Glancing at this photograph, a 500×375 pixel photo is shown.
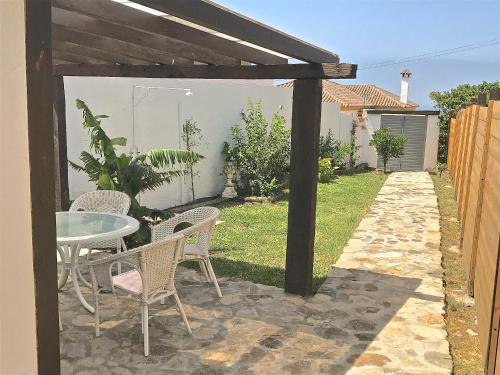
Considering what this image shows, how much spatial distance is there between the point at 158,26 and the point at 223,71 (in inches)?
64.4

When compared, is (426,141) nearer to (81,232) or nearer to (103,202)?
(103,202)

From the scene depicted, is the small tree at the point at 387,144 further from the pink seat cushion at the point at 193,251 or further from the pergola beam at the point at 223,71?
the pink seat cushion at the point at 193,251

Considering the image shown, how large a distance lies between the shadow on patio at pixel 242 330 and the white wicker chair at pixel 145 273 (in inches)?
9.3

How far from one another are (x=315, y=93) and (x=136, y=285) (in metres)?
2.87

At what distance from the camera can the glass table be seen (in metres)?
4.59

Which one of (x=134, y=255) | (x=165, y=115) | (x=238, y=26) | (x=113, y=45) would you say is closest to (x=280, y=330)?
(x=134, y=255)

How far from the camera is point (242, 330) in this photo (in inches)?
192

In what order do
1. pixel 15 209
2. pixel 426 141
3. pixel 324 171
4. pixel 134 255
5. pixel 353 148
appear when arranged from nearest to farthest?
pixel 15 209 < pixel 134 255 < pixel 324 171 < pixel 353 148 < pixel 426 141

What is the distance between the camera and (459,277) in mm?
6883

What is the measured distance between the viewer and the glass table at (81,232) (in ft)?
15.1

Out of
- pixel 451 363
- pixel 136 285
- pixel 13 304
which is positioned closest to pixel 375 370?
pixel 451 363

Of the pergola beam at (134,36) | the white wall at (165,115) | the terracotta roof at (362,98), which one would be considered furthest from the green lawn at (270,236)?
the terracotta roof at (362,98)

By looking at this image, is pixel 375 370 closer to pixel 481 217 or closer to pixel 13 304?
pixel 481 217

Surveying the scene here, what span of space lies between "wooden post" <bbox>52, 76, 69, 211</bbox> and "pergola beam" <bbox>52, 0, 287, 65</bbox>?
3742 millimetres
